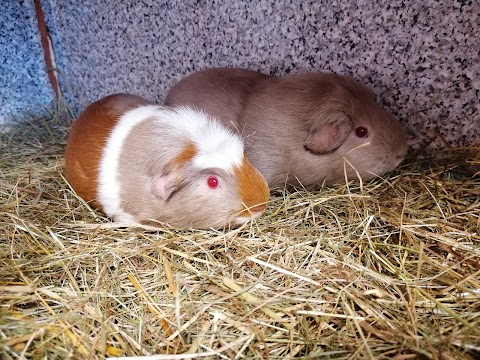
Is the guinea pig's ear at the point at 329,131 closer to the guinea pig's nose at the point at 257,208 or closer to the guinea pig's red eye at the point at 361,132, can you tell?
the guinea pig's red eye at the point at 361,132

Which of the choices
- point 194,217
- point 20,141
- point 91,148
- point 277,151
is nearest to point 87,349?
point 194,217

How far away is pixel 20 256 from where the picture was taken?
5.12ft

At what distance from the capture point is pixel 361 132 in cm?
192

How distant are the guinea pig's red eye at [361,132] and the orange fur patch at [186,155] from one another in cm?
74

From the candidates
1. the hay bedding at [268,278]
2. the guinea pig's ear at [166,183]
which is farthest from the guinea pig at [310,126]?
the guinea pig's ear at [166,183]

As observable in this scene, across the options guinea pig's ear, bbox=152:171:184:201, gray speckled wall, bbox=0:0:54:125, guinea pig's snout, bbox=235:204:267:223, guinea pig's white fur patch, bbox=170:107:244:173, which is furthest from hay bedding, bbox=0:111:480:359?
gray speckled wall, bbox=0:0:54:125

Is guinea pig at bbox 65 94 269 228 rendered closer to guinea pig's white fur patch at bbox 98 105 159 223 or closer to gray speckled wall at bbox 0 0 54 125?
guinea pig's white fur patch at bbox 98 105 159 223

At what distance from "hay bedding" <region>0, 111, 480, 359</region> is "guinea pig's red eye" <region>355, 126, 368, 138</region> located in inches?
9.2

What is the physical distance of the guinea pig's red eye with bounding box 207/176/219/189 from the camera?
5.61ft

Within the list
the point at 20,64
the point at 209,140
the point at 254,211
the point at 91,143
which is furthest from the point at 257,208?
the point at 20,64

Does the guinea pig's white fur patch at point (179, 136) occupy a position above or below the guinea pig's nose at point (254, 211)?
above

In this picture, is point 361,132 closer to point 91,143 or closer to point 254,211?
point 254,211

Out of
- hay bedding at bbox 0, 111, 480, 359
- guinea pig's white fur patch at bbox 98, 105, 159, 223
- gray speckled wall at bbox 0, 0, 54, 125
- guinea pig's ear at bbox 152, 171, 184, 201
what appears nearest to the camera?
hay bedding at bbox 0, 111, 480, 359

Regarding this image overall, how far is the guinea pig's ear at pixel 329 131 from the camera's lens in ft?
6.06
